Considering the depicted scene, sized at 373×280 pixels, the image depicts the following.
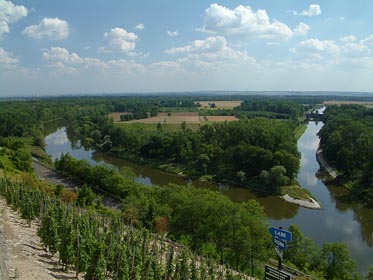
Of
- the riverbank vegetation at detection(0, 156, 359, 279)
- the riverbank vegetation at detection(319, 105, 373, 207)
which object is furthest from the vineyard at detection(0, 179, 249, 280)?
the riverbank vegetation at detection(319, 105, 373, 207)

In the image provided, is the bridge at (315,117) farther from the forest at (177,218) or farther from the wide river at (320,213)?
the forest at (177,218)

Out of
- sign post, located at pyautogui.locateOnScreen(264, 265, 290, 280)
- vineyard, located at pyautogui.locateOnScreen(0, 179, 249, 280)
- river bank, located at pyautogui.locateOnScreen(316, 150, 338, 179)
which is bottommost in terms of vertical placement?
river bank, located at pyautogui.locateOnScreen(316, 150, 338, 179)

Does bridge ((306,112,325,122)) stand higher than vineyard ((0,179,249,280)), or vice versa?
vineyard ((0,179,249,280))

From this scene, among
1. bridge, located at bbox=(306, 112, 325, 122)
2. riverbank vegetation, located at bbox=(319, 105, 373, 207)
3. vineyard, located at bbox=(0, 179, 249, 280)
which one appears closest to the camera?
vineyard, located at bbox=(0, 179, 249, 280)

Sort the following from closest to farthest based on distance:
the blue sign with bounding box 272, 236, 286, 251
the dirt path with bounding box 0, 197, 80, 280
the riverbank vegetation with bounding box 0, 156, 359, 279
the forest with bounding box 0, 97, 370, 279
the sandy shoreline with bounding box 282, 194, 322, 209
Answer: the blue sign with bounding box 272, 236, 286, 251 < the dirt path with bounding box 0, 197, 80, 280 < the riverbank vegetation with bounding box 0, 156, 359, 279 < the forest with bounding box 0, 97, 370, 279 < the sandy shoreline with bounding box 282, 194, 322, 209

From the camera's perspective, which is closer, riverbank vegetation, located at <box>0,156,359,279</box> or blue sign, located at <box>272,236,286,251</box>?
blue sign, located at <box>272,236,286,251</box>

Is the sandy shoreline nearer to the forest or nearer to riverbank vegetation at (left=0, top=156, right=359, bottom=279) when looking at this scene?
the forest

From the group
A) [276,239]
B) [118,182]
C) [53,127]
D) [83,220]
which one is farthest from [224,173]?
[53,127]
